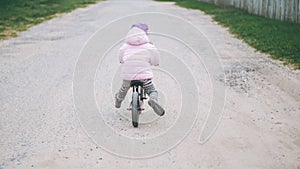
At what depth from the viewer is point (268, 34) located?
12914mm

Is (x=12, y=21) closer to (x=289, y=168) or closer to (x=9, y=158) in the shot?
(x=9, y=158)

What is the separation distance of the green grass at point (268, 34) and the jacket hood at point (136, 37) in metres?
4.12

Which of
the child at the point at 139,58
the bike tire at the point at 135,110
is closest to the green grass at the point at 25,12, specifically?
the child at the point at 139,58

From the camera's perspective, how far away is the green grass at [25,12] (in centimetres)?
1591

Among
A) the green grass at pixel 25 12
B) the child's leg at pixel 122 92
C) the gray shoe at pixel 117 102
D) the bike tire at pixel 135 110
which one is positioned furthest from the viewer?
the green grass at pixel 25 12

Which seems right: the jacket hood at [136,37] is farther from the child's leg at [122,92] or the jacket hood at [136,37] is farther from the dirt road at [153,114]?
the dirt road at [153,114]

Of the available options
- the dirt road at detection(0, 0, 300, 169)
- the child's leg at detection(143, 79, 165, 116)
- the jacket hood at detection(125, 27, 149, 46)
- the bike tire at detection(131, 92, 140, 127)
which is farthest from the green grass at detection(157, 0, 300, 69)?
the bike tire at detection(131, 92, 140, 127)

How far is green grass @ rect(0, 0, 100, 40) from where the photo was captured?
15.9 meters

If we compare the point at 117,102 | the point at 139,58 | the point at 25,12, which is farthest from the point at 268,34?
the point at 25,12

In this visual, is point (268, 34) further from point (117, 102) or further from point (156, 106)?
point (156, 106)

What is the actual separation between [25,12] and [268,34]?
37.5 feet

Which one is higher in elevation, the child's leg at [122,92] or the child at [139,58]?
the child at [139,58]

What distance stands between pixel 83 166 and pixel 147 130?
1.26 metres

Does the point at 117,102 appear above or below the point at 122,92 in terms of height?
below
